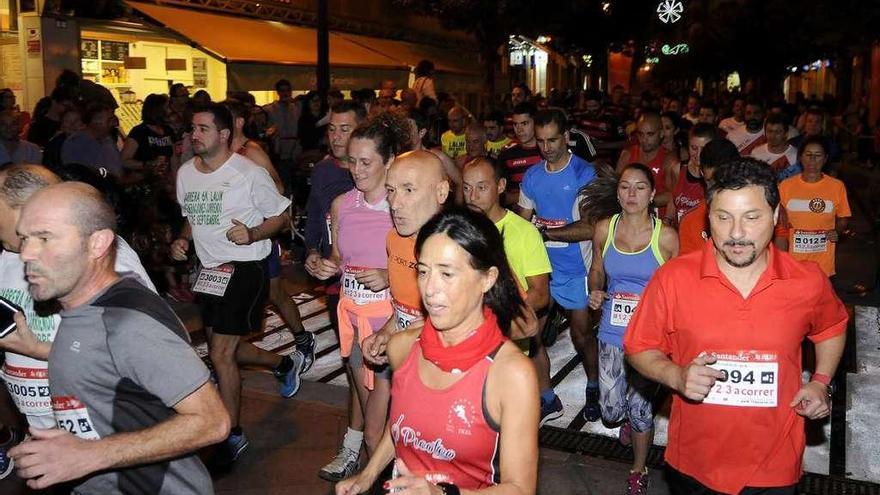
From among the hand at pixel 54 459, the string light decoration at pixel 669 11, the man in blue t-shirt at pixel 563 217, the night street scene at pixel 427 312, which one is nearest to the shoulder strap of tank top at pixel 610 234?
the night street scene at pixel 427 312

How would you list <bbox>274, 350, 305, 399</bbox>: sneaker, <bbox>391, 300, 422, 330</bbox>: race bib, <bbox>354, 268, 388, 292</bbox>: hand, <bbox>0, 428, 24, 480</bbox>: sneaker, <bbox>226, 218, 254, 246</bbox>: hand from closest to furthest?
<bbox>391, 300, 422, 330</bbox>: race bib
<bbox>354, 268, 388, 292</bbox>: hand
<bbox>0, 428, 24, 480</bbox>: sneaker
<bbox>226, 218, 254, 246</bbox>: hand
<bbox>274, 350, 305, 399</bbox>: sneaker

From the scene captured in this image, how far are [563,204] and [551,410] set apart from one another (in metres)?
1.56

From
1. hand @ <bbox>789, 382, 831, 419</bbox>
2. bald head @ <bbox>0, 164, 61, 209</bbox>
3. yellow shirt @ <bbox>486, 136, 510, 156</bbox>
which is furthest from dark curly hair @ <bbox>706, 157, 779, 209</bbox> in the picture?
yellow shirt @ <bbox>486, 136, 510, 156</bbox>

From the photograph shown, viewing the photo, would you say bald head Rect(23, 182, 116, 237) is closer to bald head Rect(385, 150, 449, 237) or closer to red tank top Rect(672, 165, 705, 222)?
bald head Rect(385, 150, 449, 237)

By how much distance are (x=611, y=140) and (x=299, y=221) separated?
5920mm

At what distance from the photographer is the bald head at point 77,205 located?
3158 mm

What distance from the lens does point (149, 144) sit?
471 inches

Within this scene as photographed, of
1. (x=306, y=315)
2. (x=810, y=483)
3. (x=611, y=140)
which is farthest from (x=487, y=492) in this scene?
(x=611, y=140)

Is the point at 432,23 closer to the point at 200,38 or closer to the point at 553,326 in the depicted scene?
the point at 200,38

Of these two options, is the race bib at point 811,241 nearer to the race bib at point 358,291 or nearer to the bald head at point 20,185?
the race bib at point 358,291

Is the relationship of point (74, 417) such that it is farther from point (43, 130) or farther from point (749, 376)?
point (43, 130)

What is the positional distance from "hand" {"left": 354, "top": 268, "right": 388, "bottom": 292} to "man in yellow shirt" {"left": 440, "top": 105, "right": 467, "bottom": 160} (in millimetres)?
7518

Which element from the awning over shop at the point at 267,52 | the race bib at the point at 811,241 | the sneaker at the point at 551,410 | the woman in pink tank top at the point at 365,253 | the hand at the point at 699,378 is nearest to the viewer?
the hand at the point at 699,378

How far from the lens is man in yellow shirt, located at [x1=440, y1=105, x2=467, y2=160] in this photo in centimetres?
1270
